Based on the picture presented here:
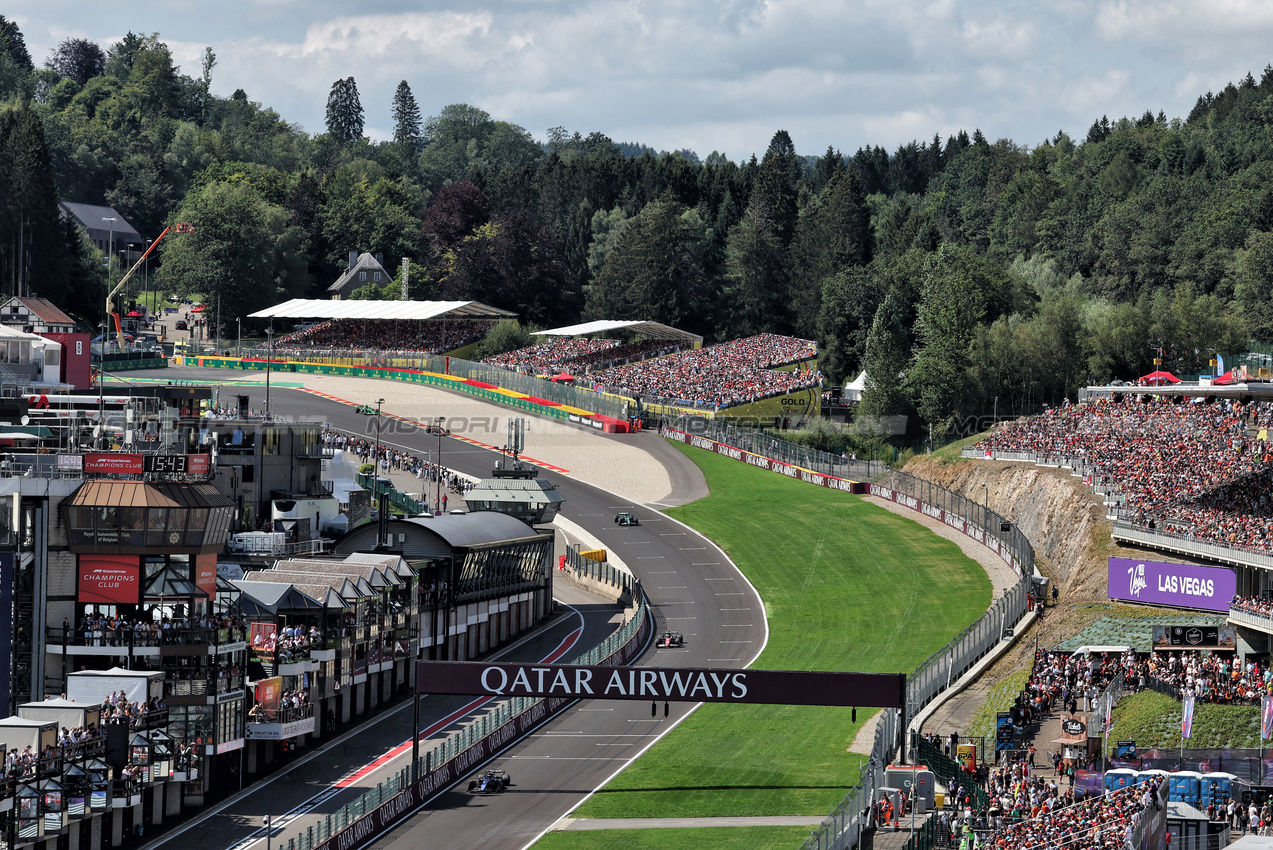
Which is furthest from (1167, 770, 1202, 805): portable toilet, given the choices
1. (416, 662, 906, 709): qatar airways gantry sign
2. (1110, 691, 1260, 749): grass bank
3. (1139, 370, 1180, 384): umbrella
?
(1139, 370, 1180, 384): umbrella

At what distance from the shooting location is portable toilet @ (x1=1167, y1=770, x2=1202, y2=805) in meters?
41.2

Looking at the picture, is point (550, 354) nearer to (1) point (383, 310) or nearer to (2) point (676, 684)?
(1) point (383, 310)

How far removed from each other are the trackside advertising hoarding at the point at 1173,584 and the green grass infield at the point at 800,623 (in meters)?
8.67

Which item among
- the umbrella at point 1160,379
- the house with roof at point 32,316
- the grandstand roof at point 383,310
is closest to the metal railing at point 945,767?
the umbrella at point 1160,379

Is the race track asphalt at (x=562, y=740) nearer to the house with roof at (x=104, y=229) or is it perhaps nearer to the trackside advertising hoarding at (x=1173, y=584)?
the trackside advertising hoarding at (x=1173, y=584)

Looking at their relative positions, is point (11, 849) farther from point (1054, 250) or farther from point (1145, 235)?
point (1054, 250)

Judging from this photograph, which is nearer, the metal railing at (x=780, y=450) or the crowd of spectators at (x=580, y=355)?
the metal railing at (x=780, y=450)

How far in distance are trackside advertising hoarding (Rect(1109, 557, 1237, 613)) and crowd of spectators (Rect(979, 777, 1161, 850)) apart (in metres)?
23.1

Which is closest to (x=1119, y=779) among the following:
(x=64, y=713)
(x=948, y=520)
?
(x=64, y=713)

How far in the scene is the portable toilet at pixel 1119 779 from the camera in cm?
4166

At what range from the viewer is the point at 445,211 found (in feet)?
559

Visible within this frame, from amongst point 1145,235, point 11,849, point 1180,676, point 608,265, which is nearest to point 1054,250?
point 1145,235

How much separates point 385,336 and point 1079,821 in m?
114

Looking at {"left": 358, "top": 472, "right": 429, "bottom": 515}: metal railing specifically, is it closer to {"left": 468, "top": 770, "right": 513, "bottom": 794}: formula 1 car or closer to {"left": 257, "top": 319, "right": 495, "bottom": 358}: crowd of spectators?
{"left": 468, "top": 770, "right": 513, "bottom": 794}: formula 1 car
